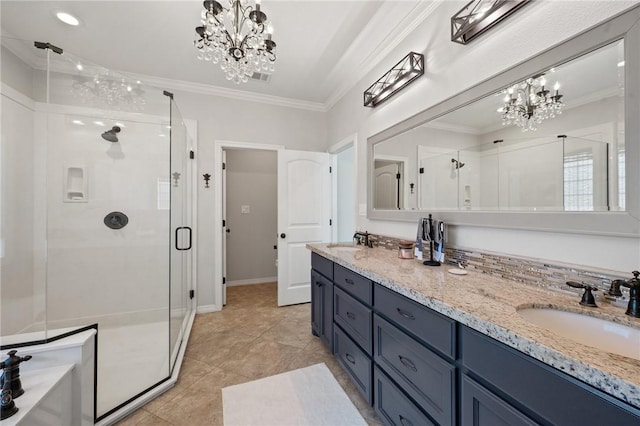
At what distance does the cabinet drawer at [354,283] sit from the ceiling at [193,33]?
191cm

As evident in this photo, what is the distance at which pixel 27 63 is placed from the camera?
177 centimetres

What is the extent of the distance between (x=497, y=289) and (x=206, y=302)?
3.10 meters

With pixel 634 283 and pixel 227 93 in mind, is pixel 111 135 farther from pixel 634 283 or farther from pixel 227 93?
pixel 634 283

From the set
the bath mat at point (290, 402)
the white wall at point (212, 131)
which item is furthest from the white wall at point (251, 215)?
the bath mat at point (290, 402)

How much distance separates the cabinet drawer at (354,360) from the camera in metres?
1.48

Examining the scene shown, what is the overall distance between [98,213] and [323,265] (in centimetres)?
234

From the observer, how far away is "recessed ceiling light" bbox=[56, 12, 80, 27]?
6.46 ft

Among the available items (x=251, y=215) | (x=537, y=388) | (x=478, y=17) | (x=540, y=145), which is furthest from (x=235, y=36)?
(x=251, y=215)

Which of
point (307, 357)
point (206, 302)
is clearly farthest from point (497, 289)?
point (206, 302)

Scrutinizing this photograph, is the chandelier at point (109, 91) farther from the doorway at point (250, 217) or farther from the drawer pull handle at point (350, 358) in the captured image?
the drawer pull handle at point (350, 358)

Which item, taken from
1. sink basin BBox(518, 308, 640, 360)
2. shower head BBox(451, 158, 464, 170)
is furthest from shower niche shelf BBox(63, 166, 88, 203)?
sink basin BBox(518, 308, 640, 360)

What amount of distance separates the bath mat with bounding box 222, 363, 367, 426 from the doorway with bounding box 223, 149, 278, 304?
2.68 m

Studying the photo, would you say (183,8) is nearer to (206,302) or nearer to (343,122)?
(343,122)

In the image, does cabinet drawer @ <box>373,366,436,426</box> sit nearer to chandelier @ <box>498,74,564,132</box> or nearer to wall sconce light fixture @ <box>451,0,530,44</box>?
chandelier @ <box>498,74,564,132</box>
